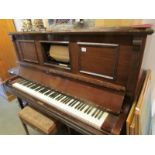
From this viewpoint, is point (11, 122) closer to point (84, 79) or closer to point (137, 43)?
point (84, 79)

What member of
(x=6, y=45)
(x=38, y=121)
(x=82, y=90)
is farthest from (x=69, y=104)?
(x=6, y=45)

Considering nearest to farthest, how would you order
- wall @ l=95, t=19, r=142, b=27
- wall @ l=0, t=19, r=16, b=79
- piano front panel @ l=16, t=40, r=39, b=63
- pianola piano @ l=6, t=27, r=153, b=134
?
pianola piano @ l=6, t=27, r=153, b=134
wall @ l=95, t=19, r=142, b=27
piano front panel @ l=16, t=40, r=39, b=63
wall @ l=0, t=19, r=16, b=79

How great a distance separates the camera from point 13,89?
167cm

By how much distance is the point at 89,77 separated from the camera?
3.97ft

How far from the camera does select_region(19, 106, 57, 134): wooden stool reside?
1.30 meters

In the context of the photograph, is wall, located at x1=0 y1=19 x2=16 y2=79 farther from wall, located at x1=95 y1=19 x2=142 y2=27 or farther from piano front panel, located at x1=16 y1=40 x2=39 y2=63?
wall, located at x1=95 y1=19 x2=142 y2=27

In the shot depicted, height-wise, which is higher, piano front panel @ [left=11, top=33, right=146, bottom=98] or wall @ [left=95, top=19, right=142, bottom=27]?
wall @ [left=95, top=19, right=142, bottom=27]

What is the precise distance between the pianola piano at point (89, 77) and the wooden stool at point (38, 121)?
5.9 inches

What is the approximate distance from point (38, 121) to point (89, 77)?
28.1 inches

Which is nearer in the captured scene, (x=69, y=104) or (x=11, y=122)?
(x=69, y=104)

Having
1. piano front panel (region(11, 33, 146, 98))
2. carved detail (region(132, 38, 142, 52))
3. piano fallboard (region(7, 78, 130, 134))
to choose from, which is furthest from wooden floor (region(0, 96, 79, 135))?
carved detail (region(132, 38, 142, 52))

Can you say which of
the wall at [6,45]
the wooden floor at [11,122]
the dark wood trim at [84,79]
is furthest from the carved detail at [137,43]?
the wall at [6,45]
